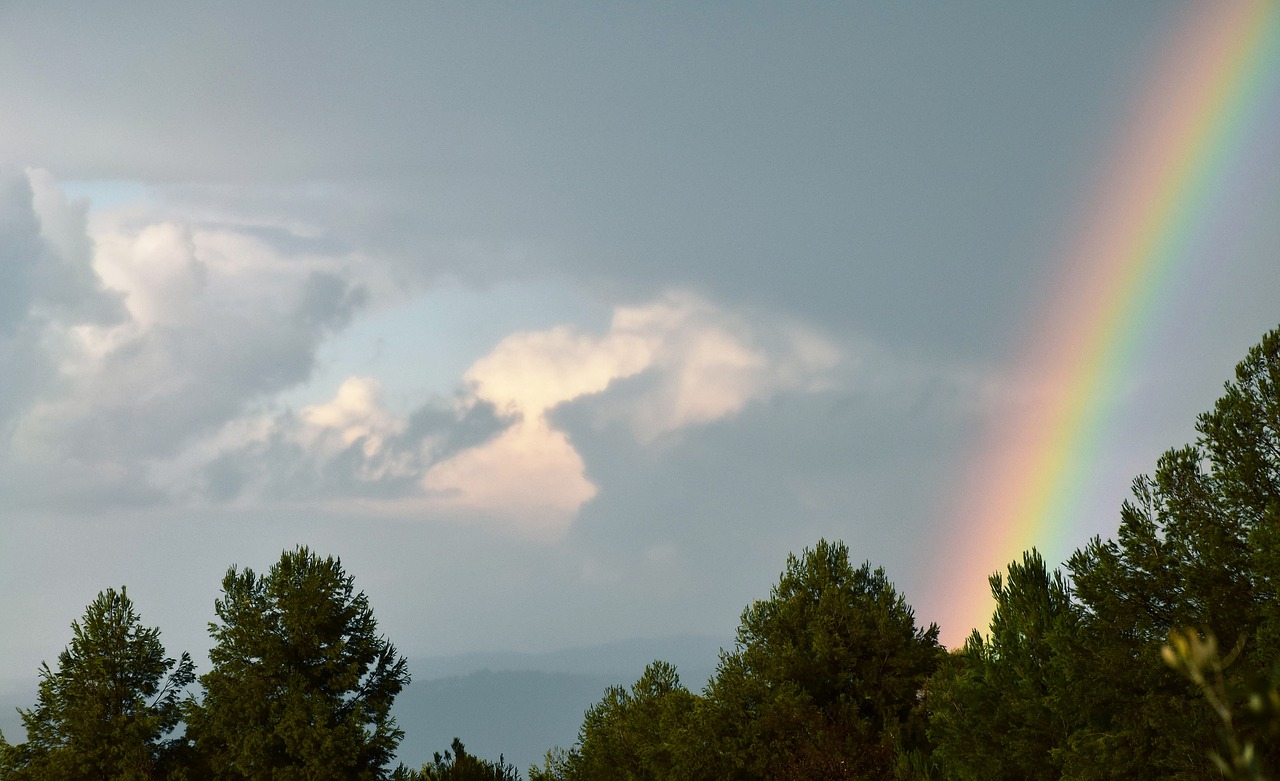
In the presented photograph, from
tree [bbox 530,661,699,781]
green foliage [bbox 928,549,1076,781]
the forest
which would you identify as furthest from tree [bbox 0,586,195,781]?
green foliage [bbox 928,549,1076,781]

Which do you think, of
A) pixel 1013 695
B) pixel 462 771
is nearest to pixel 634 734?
pixel 462 771

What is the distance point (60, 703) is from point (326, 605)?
1272 cm

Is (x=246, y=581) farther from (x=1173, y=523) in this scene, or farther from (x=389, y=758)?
(x=1173, y=523)

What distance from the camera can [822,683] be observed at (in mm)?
52688

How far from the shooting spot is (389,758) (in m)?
48.7

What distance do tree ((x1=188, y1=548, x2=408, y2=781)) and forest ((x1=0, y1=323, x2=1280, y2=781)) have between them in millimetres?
97

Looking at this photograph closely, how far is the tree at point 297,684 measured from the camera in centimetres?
4631

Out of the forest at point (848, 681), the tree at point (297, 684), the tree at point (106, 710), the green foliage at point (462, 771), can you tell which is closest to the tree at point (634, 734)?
the forest at point (848, 681)

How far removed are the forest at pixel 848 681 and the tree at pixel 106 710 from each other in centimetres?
9

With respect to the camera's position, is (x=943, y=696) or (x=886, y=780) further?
(x=886, y=780)

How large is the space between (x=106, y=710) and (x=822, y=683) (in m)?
33.9

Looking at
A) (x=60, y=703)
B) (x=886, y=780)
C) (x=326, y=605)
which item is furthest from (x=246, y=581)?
(x=886, y=780)

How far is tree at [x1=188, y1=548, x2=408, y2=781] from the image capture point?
46.3 metres

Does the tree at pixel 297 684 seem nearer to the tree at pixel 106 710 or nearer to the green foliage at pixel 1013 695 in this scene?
the tree at pixel 106 710
